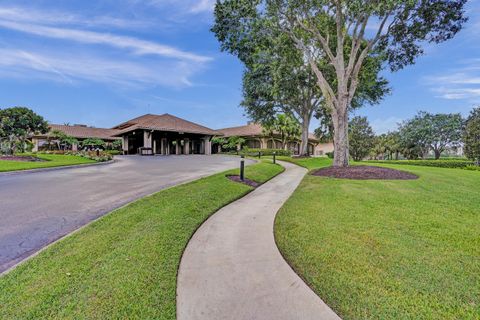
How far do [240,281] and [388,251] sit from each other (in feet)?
7.62

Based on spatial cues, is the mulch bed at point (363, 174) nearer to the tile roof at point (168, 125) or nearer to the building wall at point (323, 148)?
the tile roof at point (168, 125)

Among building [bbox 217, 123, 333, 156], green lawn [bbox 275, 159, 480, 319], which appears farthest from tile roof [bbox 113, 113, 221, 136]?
green lawn [bbox 275, 159, 480, 319]

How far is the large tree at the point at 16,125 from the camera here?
836 inches

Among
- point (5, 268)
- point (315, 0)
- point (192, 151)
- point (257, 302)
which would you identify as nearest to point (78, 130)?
point (192, 151)

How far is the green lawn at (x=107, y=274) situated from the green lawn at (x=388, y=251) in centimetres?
168

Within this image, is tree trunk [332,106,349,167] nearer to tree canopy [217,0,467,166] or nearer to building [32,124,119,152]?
tree canopy [217,0,467,166]

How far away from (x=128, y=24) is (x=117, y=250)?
15.8 m

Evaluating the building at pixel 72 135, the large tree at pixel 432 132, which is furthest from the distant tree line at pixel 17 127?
the large tree at pixel 432 132

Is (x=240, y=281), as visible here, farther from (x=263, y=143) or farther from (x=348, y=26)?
(x=263, y=143)

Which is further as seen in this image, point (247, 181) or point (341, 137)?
point (341, 137)

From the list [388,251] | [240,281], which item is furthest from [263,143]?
[240,281]

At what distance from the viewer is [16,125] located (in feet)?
71.4

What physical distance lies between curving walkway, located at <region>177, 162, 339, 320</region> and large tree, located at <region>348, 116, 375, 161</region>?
3550cm

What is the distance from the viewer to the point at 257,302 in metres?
2.33
